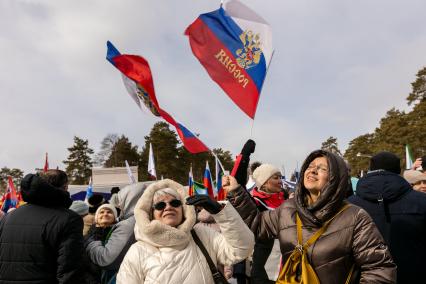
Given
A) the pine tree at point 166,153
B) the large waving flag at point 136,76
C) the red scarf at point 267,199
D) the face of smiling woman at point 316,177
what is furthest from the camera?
the pine tree at point 166,153

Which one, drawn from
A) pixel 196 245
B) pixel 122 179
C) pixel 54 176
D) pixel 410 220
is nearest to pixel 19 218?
pixel 54 176

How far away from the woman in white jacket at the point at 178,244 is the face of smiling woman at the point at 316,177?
492 millimetres

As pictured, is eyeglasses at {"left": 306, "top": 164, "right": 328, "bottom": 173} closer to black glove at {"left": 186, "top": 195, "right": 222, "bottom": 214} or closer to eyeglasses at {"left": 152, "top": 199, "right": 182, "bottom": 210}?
black glove at {"left": 186, "top": 195, "right": 222, "bottom": 214}

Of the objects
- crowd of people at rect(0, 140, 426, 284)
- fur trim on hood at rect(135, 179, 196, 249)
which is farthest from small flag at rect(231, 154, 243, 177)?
fur trim on hood at rect(135, 179, 196, 249)

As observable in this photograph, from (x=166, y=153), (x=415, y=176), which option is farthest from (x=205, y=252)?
(x=166, y=153)

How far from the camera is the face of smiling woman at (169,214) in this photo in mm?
2912

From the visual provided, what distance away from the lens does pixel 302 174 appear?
2.73m

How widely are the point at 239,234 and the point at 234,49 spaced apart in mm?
2702

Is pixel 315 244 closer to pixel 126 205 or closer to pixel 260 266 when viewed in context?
pixel 260 266

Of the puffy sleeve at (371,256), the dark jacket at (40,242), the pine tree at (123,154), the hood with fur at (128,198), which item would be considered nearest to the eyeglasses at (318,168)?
the puffy sleeve at (371,256)

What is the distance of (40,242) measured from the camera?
317cm

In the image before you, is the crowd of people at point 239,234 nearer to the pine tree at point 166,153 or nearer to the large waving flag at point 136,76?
the large waving flag at point 136,76

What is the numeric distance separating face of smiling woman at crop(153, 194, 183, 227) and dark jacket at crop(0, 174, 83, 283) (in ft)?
2.61

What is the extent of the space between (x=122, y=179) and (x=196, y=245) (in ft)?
119
